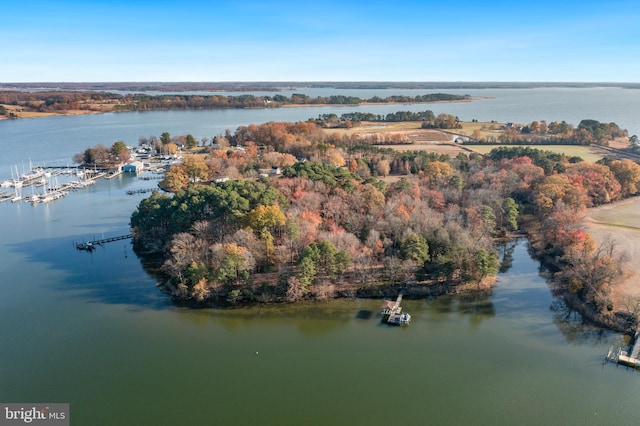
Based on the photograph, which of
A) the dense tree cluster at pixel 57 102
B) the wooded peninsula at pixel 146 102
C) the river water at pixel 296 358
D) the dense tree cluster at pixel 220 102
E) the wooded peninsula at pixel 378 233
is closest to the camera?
the river water at pixel 296 358

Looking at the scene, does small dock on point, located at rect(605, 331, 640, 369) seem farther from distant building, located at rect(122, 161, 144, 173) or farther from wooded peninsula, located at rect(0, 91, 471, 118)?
wooded peninsula, located at rect(0, 91, 471, 118)

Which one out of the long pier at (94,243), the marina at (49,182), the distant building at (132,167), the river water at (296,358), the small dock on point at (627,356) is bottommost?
the river water at (296,358)

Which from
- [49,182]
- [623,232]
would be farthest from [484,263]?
[49,182]

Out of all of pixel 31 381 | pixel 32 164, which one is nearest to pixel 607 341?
pixel 31 381

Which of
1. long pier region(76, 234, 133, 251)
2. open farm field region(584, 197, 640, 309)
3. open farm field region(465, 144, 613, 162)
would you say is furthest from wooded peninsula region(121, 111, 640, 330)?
open farm field region(465, 144, 613, 162)


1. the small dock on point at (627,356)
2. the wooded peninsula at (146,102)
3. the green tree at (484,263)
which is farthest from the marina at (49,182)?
the wooded peninsula at (146,102)

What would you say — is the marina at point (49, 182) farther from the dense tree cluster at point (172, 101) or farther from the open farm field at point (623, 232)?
the dense tree cluster at point (172, 101)

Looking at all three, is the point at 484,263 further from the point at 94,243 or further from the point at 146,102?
the point at 146,102

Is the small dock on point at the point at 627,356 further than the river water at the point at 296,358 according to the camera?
Yes
